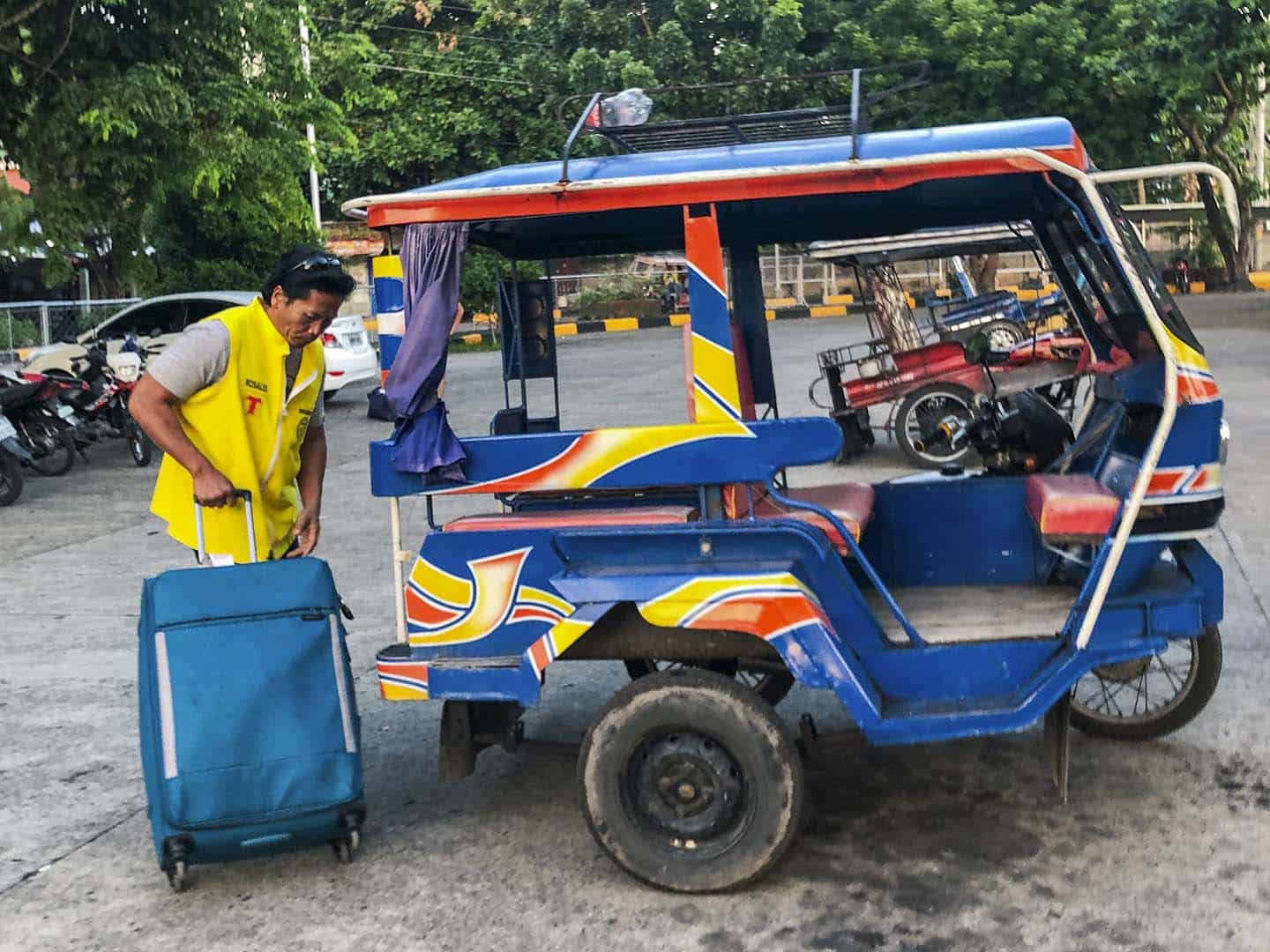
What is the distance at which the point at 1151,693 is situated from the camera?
496cm

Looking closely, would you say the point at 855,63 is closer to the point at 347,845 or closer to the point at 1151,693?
the point at 1151,693

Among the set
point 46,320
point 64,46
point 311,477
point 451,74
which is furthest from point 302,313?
point 451,74

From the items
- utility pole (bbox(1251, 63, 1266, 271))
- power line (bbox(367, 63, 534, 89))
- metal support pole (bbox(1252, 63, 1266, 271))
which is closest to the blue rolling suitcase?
power line (bbox(367, 63, 534, 89))

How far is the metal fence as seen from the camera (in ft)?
58.6

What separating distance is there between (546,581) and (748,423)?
0.71 meters

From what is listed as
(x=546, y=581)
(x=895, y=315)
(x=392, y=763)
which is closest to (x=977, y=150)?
(x=546, y=581)

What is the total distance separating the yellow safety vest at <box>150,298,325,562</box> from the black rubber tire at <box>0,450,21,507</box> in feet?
24.6

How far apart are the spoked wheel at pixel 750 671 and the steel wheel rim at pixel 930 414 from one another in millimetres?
6275

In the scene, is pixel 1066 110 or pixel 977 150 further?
pixel 1066 110

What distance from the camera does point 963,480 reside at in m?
4.89

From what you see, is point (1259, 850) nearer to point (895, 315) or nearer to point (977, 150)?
point (977, 150)

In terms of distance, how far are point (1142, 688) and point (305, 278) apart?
A: 3.08m

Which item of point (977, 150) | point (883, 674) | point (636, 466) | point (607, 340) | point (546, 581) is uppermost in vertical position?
point (977, 150)

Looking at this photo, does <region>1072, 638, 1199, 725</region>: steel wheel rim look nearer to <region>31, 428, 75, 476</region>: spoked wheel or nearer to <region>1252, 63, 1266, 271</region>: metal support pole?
<region>31, 428, 75, 476</region>: spoked wheel
